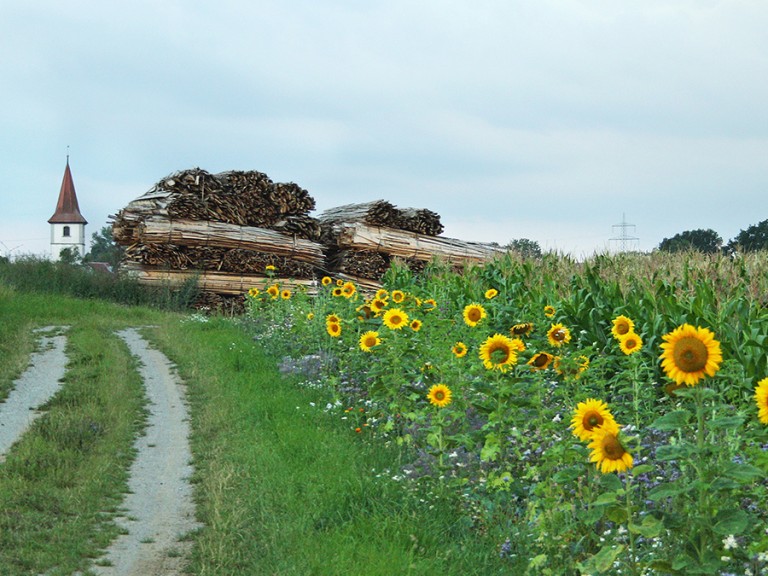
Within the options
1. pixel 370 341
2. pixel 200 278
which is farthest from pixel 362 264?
pixel 370 341

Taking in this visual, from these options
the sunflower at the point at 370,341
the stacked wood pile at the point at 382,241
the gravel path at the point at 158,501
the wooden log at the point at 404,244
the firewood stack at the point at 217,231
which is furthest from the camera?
the stacked wood pile at the point at 382,241

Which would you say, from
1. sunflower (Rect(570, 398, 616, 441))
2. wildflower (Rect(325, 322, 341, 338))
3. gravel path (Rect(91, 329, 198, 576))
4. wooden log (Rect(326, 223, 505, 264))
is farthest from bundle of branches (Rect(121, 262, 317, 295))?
sunflower (Rect(570, 398, 616, 441))

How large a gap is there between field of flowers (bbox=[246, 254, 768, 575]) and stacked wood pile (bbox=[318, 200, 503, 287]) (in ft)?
33.2

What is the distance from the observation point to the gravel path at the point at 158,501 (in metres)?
5.82

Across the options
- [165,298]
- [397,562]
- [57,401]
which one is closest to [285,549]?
[397,562]

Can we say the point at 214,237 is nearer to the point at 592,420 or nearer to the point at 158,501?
the point at 158,501

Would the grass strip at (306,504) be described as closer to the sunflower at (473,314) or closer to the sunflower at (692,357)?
the sunflower at (473,314)

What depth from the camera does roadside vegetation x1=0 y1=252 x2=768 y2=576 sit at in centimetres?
402

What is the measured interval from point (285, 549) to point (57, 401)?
19.9 ft

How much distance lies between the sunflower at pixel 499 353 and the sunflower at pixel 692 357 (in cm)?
193

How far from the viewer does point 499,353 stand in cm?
571

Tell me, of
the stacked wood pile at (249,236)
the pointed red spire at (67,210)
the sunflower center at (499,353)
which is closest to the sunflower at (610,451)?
the sunflower center at (499,353)

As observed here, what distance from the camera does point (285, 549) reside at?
18.3 feet

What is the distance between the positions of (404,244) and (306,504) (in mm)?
18105
